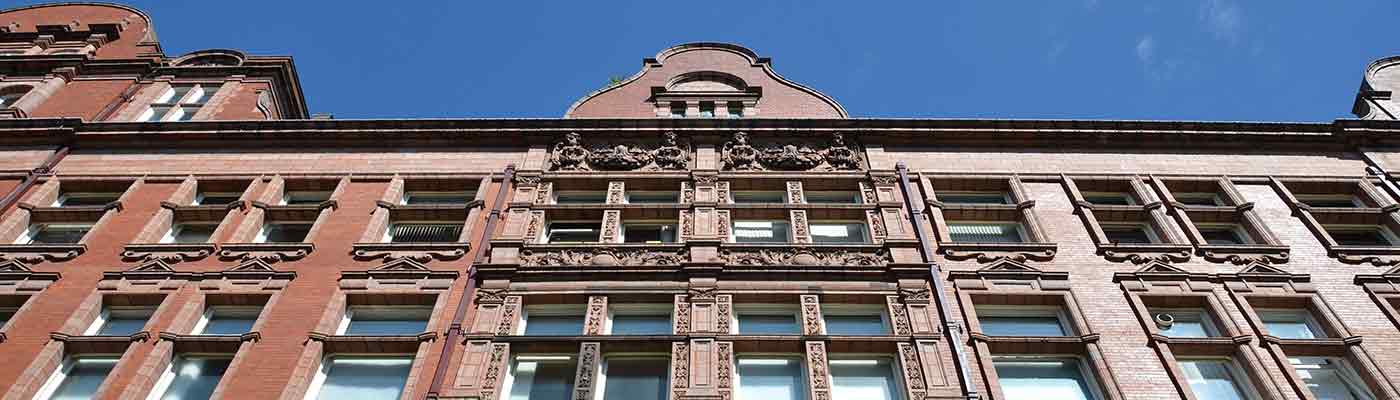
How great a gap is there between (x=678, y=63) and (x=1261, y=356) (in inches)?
673

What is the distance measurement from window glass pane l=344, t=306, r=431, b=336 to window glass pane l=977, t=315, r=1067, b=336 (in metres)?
9.92

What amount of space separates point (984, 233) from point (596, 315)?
333 inches

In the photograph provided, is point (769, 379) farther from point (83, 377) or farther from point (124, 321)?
point (124, 321)

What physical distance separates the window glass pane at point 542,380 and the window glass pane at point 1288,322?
12.3 m

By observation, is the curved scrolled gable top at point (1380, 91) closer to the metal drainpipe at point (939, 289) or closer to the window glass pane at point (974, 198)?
the window glass pane at point (974, 198)

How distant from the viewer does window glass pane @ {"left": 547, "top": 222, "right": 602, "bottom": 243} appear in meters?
19.3

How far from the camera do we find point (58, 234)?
20.0m

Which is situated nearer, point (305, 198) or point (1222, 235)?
point (1222, 235)

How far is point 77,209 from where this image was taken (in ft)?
65.8

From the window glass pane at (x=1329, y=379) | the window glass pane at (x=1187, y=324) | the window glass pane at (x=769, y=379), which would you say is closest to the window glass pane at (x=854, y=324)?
the window glass pane at (x=769, y=379)

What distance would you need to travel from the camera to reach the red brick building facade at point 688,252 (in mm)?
15047

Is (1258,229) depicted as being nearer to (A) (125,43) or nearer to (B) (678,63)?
(B) (678,63)

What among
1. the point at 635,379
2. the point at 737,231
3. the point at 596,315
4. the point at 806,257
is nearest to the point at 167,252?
the point at 596,315

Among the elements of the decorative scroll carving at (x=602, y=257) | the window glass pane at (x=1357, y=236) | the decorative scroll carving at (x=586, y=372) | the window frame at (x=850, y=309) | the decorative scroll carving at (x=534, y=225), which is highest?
the window glass pane at (x=1357, y=236)
